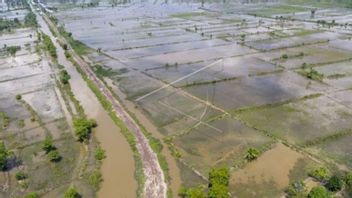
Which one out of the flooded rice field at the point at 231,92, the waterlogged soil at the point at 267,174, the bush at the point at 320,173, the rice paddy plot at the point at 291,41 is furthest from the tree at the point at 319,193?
the rice paddy plot at the point at 291,41

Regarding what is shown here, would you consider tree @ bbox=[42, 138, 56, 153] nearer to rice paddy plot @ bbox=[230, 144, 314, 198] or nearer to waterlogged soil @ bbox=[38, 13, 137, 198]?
waterlogged soil @ bbox=[38, 13, 137, 198]

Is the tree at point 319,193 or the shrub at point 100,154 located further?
the shrub at point 100,154

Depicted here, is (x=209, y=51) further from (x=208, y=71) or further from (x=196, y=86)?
(x=196, y=86)

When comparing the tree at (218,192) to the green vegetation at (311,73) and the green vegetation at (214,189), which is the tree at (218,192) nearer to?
the green vegetation at (214,189)

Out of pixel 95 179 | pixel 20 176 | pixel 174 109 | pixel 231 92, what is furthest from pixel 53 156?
pixel 231 92

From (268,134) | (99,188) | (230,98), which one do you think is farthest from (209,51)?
(99,188)
